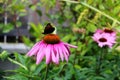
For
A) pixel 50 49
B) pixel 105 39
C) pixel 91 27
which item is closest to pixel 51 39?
pixel 50 49

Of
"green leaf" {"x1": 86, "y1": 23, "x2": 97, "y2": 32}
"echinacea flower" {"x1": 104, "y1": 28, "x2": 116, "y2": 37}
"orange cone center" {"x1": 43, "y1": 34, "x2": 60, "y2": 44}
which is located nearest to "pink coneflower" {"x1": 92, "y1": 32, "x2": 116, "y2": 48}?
"echinacea flower" {"x1": 104, "y1": 28, "x2": 116, "y2": 37}

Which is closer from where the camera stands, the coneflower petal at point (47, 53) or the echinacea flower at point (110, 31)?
the coneflower petal at point (47, 53)

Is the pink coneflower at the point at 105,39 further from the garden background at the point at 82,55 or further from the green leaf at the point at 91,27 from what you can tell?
the green leaf at the point at 91,27

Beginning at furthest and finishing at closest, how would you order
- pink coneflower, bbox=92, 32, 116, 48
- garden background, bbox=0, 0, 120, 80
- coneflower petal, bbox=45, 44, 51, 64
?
pink coneflower, bbox=92, 32, 116, 48
garden background, bbox=0, 0, 120, 80
coneflower petal, bbox=45, 44, 51, 64

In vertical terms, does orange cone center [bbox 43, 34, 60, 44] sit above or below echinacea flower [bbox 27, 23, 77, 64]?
above

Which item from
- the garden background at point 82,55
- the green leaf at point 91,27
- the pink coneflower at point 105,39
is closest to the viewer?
the garden background at point 82,55

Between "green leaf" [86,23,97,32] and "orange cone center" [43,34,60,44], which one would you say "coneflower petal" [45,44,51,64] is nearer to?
"orange cone center" [43,34,60,44]

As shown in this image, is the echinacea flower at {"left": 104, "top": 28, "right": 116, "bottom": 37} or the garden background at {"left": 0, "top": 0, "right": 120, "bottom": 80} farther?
the echinacea flower at {"left": 104, "top": 28, "right": 116, "bottom": 37}

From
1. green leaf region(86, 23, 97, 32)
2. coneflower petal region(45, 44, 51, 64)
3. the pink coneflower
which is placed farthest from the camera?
green leaf region(86, 23, 97, 32)

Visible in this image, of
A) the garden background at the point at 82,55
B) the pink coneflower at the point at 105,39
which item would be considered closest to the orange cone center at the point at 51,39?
the garden background at the point at 82,55

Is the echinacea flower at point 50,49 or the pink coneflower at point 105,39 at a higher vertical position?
the echinacea flower at point 50,49
